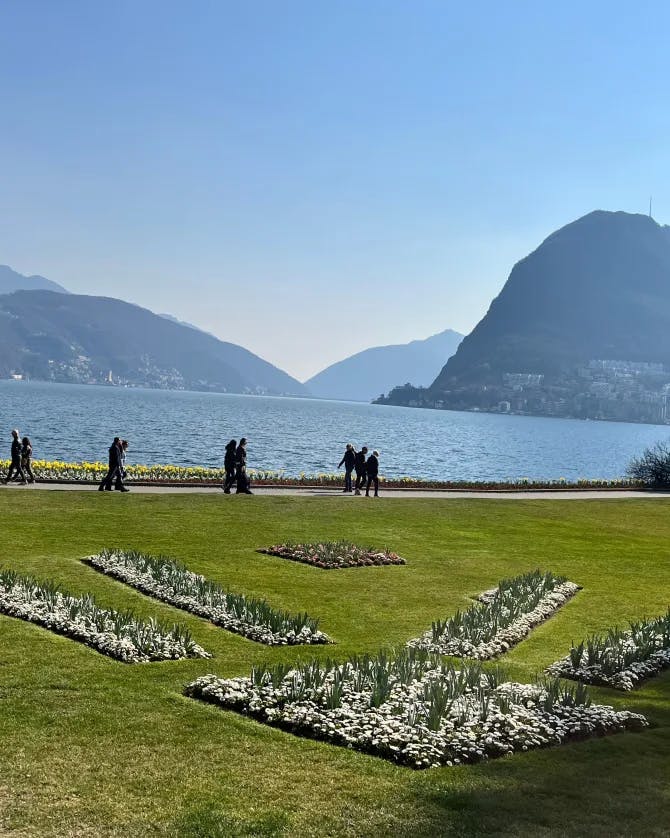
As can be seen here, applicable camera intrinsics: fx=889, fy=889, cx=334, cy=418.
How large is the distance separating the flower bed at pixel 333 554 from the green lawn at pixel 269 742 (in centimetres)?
54

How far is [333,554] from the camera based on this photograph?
65.8 ft

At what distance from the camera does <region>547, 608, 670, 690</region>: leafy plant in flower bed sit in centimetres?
1185

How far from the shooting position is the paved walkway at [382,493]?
104ft

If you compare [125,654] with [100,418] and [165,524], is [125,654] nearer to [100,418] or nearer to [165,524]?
[165,524]

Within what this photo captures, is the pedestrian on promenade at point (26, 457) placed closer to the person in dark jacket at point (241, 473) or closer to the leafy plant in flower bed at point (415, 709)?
the person in dark jacket at point (241, 473)

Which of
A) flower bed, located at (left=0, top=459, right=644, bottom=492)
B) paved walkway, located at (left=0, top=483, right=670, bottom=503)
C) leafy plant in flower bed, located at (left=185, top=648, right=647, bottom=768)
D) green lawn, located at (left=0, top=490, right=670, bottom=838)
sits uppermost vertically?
flower bed, located at (left=0, top=459, right=644, bottom=492)

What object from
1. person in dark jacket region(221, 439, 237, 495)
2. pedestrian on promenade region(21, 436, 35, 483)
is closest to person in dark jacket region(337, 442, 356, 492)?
person in dark jacket region(221, 439, 237, 495)

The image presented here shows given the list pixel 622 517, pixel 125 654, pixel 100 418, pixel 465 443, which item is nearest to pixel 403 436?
pixel 465 443

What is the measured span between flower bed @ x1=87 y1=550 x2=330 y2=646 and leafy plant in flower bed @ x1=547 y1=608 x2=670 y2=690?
11.5 ft

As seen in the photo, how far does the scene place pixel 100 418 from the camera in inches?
5002

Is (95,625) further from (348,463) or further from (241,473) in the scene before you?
(348,463)

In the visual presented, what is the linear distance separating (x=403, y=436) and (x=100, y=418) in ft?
160

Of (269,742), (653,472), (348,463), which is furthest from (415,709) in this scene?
(653,472)

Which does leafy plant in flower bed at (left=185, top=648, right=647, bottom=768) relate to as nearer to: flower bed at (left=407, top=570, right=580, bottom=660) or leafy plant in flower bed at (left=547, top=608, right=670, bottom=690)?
leafy plant in flower bed at (left=547, top=608, right=670, bottom=690)
